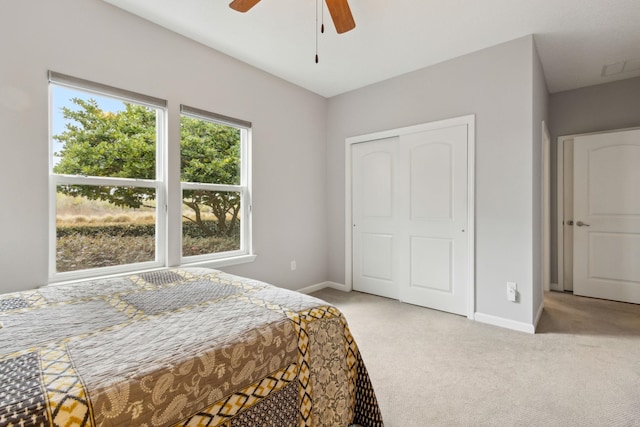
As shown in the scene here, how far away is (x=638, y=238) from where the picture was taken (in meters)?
3.38

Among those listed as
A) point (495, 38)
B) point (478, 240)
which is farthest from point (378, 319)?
point (495, 38)

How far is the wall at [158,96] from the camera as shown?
1.90 meters

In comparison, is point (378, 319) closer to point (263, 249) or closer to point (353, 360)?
point (263, 249)

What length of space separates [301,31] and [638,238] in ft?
13.6

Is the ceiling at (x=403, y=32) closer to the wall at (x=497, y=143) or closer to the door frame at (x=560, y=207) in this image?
the wall at (x=497, y=143)

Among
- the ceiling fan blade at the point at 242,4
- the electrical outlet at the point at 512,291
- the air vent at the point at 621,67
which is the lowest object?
the electrical outlet at the point at 512,291

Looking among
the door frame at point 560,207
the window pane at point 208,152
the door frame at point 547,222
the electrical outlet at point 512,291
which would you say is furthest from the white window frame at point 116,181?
the door frame at point 560,207

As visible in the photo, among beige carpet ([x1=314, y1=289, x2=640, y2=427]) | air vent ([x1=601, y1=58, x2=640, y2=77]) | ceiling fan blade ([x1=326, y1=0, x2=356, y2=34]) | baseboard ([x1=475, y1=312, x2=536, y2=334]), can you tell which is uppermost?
air vent ([x1=601, y1=58, x2=640, y2=77])

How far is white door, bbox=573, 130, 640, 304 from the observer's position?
A: 11.1 ft

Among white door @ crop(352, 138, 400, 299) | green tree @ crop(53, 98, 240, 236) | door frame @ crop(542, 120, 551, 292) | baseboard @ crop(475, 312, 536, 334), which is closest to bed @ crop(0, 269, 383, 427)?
green tree @ crop(53, 98, 240, 236)

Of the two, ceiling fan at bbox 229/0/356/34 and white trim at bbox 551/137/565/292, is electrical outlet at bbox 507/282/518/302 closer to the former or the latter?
white trim at bbox 551/137/565/292

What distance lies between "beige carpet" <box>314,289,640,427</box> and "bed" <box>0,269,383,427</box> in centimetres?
56

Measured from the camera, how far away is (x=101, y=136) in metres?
2.30

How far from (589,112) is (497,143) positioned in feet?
6.49
